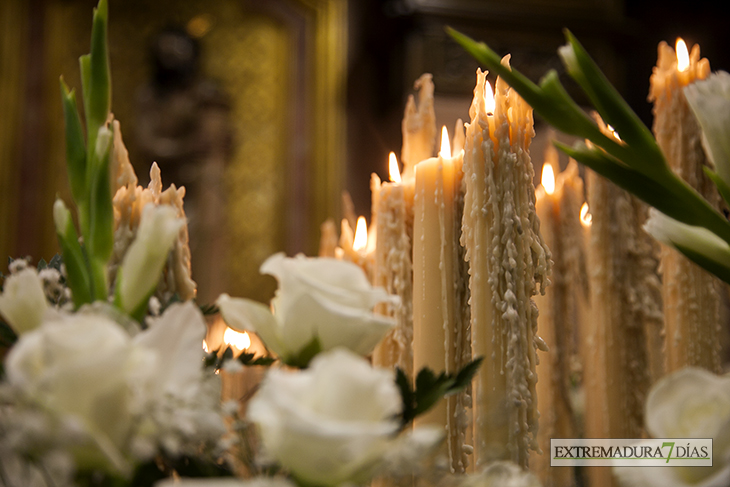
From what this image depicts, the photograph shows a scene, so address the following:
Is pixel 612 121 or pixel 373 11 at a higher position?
pixel 373 11

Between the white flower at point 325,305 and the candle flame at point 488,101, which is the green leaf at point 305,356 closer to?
the white flower at point 325,305

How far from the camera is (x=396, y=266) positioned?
1.35 ft

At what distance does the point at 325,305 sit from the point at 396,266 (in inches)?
7.6

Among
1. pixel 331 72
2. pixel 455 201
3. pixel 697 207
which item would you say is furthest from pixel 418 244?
pixel 331 72

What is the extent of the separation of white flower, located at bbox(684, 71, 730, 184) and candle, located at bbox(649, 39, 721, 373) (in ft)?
0.44

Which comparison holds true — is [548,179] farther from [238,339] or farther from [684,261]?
[238,339]

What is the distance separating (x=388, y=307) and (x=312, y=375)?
242 mm

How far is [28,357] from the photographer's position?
0.18 meters

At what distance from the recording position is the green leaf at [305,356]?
232 mm

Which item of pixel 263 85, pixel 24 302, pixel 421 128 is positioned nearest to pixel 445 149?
pixel 421 128

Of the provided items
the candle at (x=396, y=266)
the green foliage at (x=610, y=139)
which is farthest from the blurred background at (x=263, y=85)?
the green foliage at (x=610, y=139)

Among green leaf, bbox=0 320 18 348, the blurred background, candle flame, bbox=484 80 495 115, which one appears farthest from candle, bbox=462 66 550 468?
the blurred background

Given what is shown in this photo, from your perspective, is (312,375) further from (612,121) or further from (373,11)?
(373,11)

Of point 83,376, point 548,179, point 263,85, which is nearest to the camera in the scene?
point 83,376
